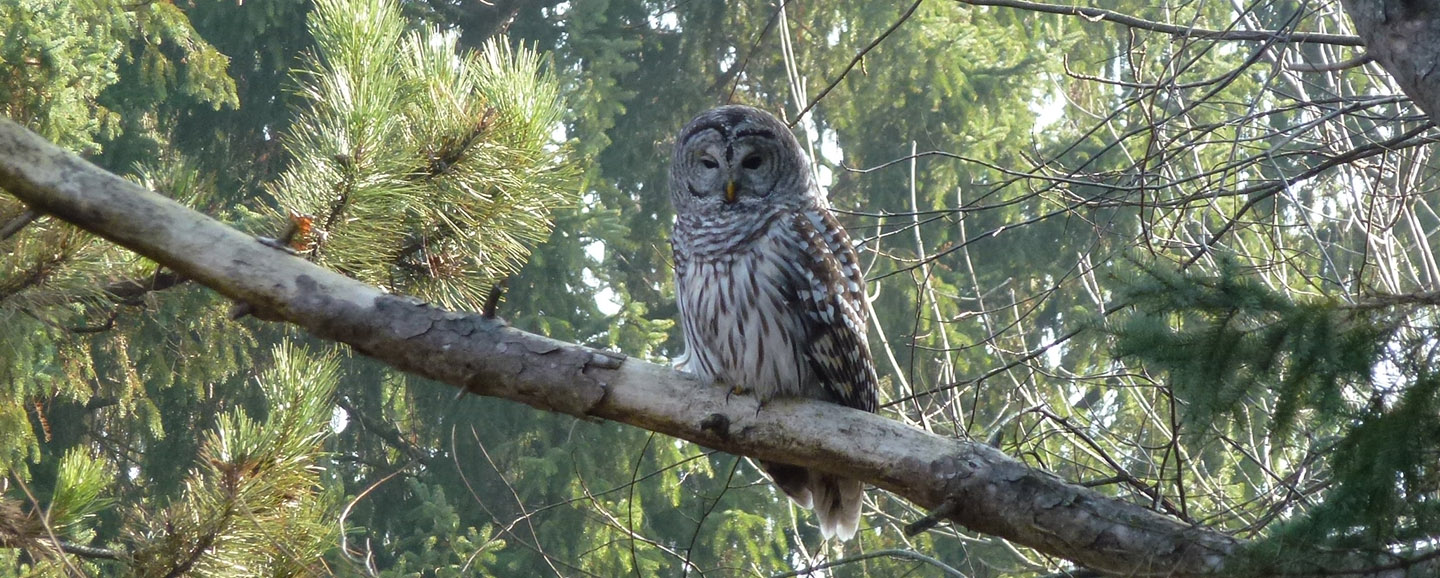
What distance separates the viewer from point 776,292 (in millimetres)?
3877

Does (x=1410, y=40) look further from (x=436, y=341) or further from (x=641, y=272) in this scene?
(x=641, y=272)

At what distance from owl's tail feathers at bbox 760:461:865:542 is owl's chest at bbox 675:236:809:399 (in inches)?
13.8

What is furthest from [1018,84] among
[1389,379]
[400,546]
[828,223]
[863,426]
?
[1389,379]

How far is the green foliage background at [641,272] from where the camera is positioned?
7.89 feet

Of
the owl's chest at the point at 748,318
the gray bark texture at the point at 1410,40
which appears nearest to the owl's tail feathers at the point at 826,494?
the owl's chest at the point at 748,318

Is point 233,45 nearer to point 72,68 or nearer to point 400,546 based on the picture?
point 400,546

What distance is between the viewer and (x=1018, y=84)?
45.5ft

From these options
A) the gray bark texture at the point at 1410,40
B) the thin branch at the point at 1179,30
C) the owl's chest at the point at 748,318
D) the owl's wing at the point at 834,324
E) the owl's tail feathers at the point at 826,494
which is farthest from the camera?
the owl's tail feathers at the point at 826,494

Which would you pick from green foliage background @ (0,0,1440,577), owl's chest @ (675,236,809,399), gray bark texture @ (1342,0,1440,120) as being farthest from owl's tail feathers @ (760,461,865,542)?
gray bark texture @ (1342,0,1440,120)

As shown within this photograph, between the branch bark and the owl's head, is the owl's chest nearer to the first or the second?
the owl's head

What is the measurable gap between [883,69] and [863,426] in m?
11.2

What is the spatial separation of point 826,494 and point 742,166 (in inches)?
45.6

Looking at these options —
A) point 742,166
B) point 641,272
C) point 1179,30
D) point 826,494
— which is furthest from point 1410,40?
point 641,272

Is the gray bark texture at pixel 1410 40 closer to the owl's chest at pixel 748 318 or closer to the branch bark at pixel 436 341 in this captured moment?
the branch bark at pixel 436 341
